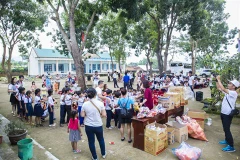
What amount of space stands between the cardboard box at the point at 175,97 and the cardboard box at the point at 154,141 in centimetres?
175

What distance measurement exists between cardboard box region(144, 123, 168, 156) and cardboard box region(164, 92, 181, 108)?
1748 mm

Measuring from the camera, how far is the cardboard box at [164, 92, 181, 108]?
5.87 meters

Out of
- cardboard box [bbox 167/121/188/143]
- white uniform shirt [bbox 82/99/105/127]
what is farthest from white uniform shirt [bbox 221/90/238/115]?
white uniform shirt [bbox 82/99/105/127]

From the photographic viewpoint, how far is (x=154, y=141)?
4.11 m

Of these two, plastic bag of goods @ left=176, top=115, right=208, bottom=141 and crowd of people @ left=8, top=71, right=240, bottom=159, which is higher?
crowd of people @ left=8, top=71, right=240, bottom=159

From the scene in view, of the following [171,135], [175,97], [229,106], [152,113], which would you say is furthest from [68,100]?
[229,106]

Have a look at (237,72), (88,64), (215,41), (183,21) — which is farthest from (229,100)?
(88,64)

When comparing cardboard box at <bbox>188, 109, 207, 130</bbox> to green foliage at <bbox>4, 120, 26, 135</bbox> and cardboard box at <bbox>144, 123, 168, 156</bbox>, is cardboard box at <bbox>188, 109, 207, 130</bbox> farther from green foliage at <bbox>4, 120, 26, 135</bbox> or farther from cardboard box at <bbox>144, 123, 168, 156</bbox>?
green foliage at <bbox>4, 120, 26, 135</bbox>

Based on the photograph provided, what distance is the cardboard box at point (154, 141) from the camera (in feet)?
13.5

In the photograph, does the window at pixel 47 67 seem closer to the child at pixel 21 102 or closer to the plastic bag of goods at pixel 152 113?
the child at pixel 21 102

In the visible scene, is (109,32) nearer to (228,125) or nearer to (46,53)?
(46,53)

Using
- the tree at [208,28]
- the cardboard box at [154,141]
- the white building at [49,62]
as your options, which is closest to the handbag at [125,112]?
the cardboard box at [154,141]

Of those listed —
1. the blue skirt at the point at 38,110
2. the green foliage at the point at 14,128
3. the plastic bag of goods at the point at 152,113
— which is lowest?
the green foliage at the point at 14,128

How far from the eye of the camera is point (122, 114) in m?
4.69
